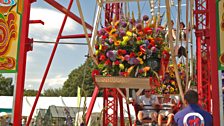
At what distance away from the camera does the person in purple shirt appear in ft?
10.6

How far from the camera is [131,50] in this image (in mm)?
5273

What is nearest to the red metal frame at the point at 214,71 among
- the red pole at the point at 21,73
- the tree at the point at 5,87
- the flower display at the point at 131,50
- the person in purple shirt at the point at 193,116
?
the person in purple shirt at the point at 193,116

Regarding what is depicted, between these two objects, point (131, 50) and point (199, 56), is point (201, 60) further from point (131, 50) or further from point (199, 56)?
point (131, 50)

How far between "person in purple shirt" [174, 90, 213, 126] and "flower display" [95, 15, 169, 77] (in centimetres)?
177

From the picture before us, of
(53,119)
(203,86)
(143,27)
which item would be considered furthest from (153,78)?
(53,119)

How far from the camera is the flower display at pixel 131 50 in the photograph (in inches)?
203

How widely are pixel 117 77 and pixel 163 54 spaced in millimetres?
869

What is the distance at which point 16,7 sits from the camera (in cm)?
462

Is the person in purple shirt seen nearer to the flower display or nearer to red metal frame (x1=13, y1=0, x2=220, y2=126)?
red metal frame (x1=13, y1=0, x2=220, y2=126)

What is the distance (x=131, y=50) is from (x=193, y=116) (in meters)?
2.19

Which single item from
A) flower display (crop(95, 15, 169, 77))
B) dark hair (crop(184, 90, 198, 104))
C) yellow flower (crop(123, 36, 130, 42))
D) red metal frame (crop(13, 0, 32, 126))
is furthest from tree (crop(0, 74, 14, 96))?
dark hair (crop(184, 90, 198, 104))

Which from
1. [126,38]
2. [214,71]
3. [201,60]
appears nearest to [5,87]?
[201,60]

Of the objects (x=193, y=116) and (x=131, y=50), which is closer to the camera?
(x=193, y=116)

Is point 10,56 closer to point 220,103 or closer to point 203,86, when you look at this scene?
point 220,103
